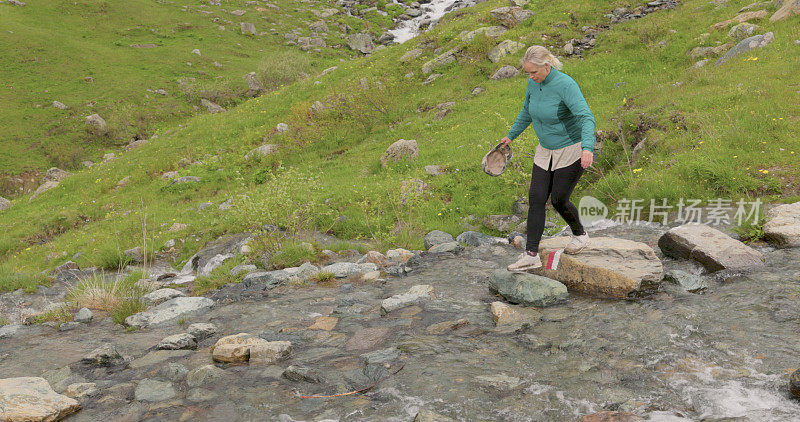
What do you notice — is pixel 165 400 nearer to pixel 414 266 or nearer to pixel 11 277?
pixel 414 266

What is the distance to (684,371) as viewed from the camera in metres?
4.32

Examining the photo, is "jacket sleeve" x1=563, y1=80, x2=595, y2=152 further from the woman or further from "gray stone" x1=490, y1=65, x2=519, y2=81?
"gray stone" x1=490, y1=65, x2=519, y2=81

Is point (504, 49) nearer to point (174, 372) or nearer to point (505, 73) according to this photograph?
point (505, 73)

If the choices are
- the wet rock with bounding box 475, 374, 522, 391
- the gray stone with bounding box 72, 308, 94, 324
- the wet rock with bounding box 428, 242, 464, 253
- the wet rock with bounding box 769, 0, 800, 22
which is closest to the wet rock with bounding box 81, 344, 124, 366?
the gray stone with bounding box 72, 308, 94, 324

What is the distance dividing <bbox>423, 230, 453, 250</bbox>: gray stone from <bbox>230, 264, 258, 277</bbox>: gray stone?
12.6 ft

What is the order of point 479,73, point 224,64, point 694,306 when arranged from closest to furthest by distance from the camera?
point 694,306, point 479,73, point 224,64

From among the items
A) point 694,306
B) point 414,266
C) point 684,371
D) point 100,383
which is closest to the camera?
point 684,371

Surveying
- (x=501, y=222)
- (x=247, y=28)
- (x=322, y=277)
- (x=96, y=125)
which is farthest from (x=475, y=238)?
(x=247, y=28)

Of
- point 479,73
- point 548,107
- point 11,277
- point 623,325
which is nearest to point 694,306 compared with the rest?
point 623,325

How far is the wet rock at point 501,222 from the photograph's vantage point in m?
11.5

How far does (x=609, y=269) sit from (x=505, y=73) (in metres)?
18.1

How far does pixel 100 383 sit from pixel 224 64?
5404 cm

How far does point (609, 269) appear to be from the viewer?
6.42 metres

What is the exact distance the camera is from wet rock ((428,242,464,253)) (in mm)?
9930
